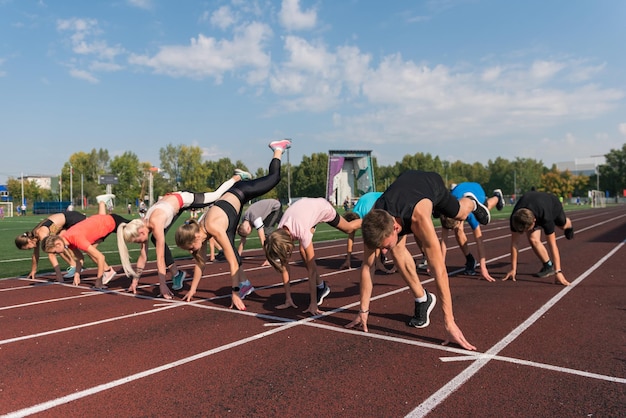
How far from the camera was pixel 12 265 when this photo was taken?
37.9 ft

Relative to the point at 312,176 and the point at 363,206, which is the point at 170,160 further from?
the point at 363,206

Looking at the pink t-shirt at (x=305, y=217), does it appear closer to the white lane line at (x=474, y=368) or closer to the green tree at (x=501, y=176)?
the white lane line at (x=474, y=368)

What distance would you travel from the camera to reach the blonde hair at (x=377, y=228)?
4.38 meters

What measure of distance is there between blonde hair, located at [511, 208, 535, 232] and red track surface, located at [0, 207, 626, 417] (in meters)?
1.05

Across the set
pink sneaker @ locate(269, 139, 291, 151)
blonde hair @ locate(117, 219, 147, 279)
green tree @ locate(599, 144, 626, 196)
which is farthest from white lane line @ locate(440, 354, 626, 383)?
green tree @ locate(599, 144, 626, 196)

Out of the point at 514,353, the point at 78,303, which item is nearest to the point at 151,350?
the point at 78,303

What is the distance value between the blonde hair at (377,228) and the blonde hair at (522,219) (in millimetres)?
4138

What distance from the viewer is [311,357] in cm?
434

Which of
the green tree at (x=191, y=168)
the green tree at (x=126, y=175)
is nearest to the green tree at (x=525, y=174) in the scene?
the green tree at (x=191, y=168)

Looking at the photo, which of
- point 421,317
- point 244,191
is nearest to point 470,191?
point 421,317

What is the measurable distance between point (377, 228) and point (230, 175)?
87422 millimetres

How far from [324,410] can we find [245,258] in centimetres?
945

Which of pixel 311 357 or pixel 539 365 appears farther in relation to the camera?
pixel 311 357

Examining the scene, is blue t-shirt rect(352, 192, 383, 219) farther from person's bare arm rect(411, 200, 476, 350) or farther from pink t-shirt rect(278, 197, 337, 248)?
person's bare arm rect(411, 200, 476, 350)
